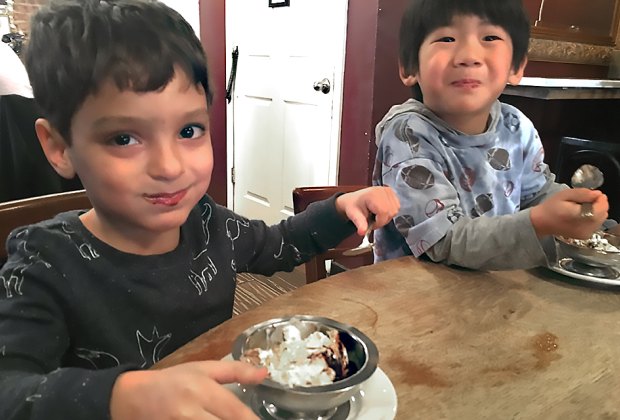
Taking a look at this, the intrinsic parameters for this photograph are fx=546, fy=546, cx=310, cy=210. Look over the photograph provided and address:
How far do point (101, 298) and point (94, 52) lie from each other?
1.12 ft

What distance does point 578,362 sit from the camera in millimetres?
689

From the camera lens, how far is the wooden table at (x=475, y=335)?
604 mm

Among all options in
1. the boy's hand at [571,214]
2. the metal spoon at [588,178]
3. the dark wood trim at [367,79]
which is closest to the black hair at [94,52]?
the boy's hand at [571,214]

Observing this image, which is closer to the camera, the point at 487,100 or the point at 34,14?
the point at 34,14

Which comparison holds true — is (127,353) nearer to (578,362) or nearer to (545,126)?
(578,362)

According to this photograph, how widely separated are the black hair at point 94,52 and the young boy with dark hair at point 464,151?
0.53m

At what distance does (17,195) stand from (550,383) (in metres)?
1.68

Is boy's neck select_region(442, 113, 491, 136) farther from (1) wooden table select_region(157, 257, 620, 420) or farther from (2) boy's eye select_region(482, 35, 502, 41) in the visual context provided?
(1) wooden table select_region(157, 257, 620, 420)

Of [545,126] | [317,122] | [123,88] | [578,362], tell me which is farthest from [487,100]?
[545,126]

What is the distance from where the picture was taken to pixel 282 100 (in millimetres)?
3434

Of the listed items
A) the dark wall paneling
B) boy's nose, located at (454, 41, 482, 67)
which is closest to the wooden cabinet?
the dark wall paneling

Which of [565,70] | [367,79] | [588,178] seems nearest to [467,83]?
[588,178]

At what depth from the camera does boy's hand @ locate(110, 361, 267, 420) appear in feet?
1.52

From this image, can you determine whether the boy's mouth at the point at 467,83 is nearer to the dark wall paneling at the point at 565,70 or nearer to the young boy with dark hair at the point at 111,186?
the young boy with dark hair at the point at 111,186
